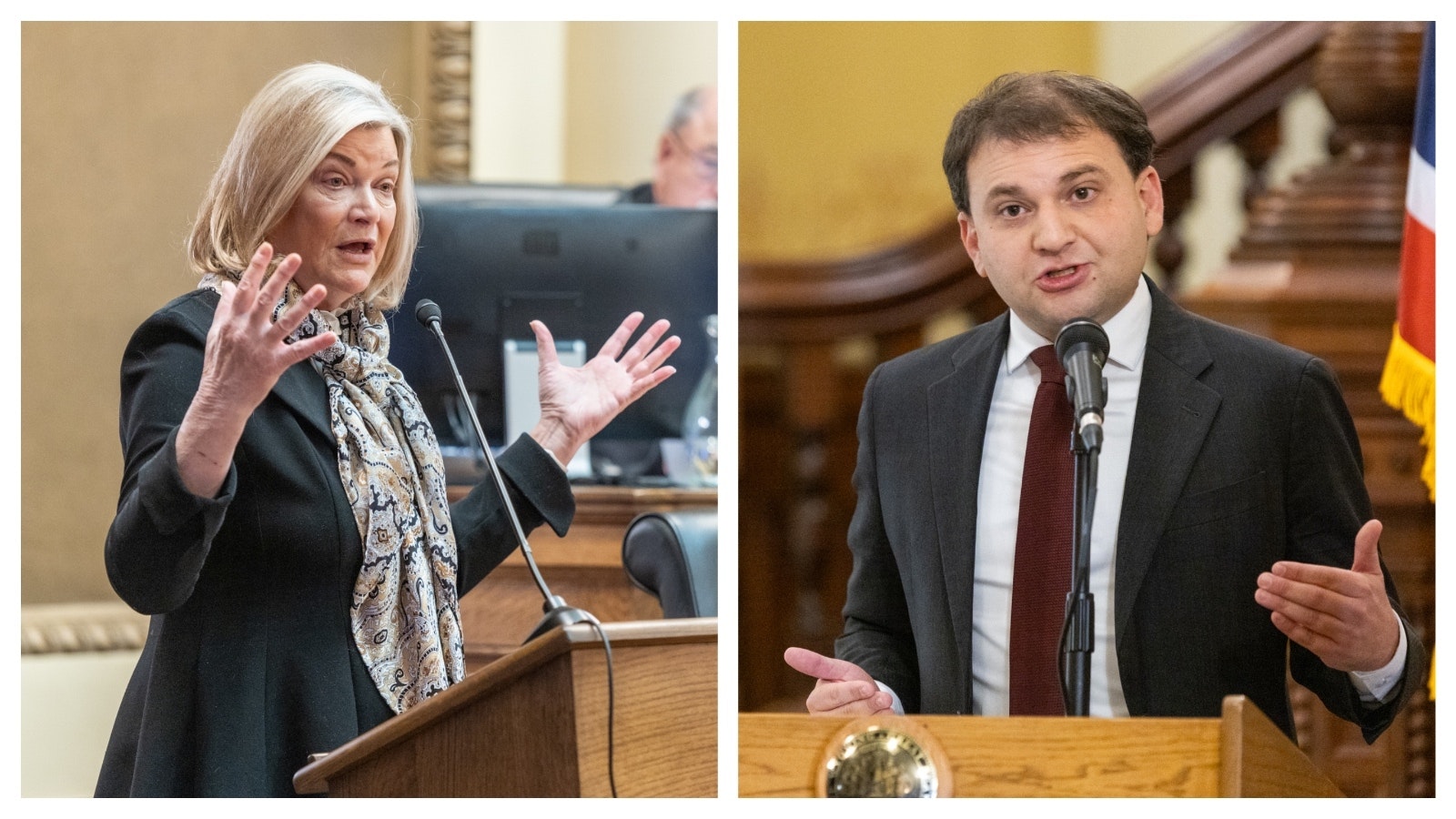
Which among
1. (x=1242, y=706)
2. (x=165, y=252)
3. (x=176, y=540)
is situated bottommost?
(x=1242, y=706)

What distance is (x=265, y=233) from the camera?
6.85 feet

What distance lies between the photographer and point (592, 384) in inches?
88.2

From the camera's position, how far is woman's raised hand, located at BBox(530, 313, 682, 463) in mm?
2217

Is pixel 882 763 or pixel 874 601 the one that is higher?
pixel 874 601

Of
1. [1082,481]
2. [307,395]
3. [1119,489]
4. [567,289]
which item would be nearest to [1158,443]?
[1119,489]

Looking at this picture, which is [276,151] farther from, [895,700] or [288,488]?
[895,700]

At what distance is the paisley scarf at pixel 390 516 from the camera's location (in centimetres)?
203

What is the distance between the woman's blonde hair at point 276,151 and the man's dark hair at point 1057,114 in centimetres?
80

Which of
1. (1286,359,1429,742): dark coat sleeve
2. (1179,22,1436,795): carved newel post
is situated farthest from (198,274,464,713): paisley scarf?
(1179,22,1436,795): carved newel post

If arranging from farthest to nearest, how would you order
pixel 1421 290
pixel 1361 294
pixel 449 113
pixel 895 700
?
pixel 449 113
pixel 1361 294
pixel 1421 290
pixel 895 700

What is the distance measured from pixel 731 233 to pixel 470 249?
436mm

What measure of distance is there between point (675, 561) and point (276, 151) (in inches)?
33.2
